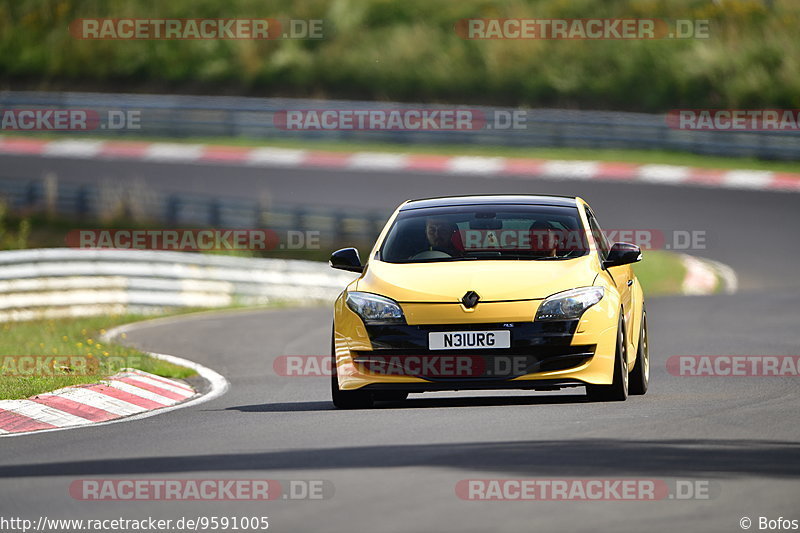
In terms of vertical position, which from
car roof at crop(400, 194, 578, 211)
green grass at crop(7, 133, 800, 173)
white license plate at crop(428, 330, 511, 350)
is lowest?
white license plate at crop(428, 330, 511, 350)

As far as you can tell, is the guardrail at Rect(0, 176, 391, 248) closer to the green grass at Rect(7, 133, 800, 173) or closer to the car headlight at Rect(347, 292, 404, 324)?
the green grass at Rect(7, 133, 800, 173)

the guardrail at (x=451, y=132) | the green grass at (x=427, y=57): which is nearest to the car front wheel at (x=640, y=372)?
the guardrail at (x=451, y=132)

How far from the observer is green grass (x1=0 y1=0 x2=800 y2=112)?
135 ft

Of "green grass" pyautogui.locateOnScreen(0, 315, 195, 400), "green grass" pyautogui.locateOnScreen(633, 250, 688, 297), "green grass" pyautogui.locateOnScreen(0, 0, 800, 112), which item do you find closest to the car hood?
"green grass" pyautogui.locateOnScreen(0, 315, 195, 400)

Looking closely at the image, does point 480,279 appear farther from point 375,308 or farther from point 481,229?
point 481,229

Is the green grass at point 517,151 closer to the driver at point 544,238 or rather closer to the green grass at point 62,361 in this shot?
the green grass at point 62,361

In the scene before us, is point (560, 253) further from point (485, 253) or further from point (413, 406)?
point (413, 406)

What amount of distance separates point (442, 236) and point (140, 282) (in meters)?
11.4

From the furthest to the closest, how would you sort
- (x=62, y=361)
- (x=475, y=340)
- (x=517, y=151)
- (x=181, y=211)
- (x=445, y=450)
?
(x=517, y=151) < (x=181, y=211) < (x=62, y=361) < (x=475, y=340) < (x=445, y=450)

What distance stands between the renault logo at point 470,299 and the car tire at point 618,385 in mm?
1018

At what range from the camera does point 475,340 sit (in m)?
10.4

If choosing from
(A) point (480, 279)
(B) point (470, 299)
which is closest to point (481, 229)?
(A) point (480, 279)

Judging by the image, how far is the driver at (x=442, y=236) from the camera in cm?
1144

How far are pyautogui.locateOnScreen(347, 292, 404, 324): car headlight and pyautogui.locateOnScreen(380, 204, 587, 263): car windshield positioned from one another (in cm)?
64
